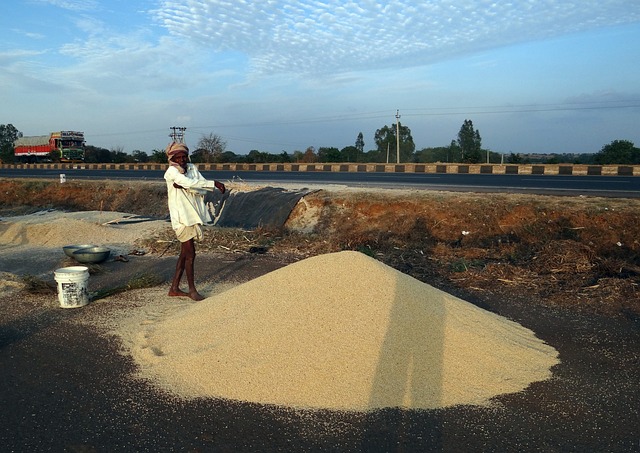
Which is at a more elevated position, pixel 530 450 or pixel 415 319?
pixel 415 319

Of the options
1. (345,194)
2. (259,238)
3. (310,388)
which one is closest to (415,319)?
(310,388)

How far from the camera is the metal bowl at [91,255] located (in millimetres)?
7641

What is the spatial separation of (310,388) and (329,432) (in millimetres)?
504

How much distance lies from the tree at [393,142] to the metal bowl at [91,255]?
33318 mm

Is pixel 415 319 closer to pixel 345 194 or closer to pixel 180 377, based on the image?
pixel 180 377

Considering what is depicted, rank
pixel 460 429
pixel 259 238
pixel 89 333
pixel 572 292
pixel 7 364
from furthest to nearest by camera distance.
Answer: pixel 259 238 < pixel 572 292 < pixel 89 333 < pixel 7 364 < pixel 460 429

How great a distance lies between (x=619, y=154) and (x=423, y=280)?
25.4 meters

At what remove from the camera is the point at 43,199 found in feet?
60.4

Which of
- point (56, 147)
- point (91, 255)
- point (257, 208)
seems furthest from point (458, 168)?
point (56, 147)

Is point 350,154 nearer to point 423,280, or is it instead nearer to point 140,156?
point 140,156

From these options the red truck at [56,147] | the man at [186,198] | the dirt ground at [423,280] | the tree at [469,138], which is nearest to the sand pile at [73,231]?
the dirt ground at [423,280]

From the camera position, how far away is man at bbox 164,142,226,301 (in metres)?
5.29

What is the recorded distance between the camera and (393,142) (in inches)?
1593

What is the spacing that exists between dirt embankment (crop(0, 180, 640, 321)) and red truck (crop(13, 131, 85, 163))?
32518 millimetres
